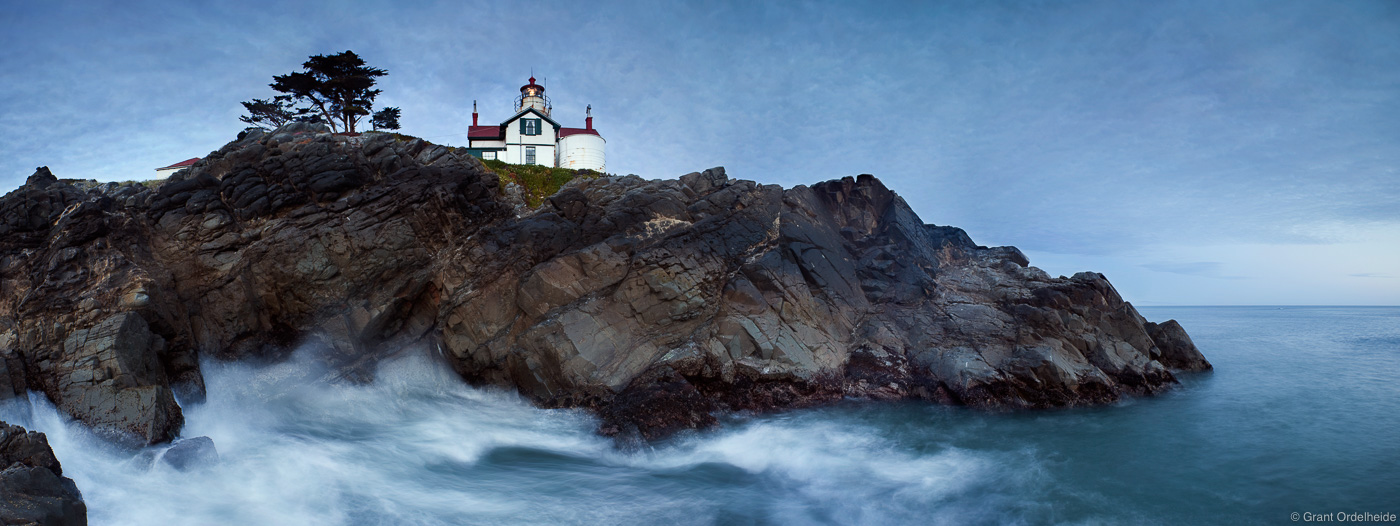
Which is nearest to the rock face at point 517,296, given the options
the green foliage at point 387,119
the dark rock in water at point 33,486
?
the dark rock in water at point 33,486

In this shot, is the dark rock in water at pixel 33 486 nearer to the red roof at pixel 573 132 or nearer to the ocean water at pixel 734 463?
the ocean water at pixel 734 463

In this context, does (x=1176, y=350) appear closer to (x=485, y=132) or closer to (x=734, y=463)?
(x=734, y=463)

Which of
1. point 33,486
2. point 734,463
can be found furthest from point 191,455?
point 734,463

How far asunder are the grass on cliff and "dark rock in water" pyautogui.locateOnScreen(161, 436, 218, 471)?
47.7 ft

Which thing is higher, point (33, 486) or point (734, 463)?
point (33, 486)

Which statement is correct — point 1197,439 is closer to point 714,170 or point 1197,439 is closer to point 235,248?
point 714,170

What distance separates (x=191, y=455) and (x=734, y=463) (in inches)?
488

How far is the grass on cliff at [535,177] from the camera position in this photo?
94.4 feet

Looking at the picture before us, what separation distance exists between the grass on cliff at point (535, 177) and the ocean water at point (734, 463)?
10.00 metres

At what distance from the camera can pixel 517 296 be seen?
21000 millimetres

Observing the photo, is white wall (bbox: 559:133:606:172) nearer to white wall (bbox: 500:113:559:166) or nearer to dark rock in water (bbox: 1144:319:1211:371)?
white wall (bbox: 500:113:559:166)

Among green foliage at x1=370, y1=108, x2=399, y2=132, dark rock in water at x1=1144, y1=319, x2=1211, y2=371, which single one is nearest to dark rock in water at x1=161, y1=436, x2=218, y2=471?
green foliage at x1=370, y1=108, x2=399, y2=132

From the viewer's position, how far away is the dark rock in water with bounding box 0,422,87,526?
9363mm

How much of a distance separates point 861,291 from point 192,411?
22194 mm
